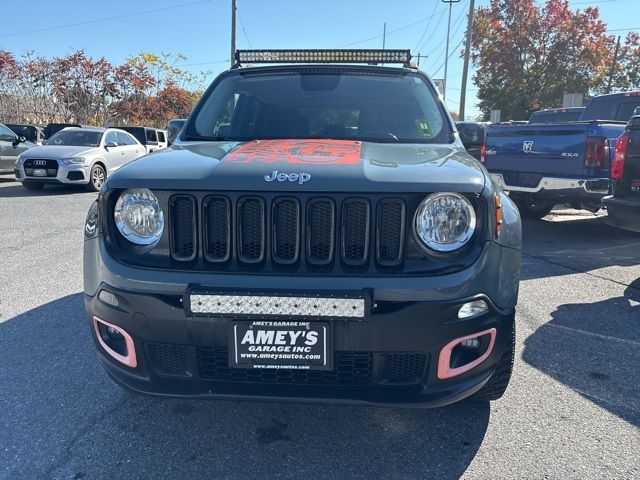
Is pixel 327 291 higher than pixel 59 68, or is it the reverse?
pixel 59 68

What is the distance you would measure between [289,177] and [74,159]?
10517 mm

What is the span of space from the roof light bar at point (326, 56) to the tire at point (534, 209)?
209 inches

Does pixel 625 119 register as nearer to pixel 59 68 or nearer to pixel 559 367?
pixel 559 367

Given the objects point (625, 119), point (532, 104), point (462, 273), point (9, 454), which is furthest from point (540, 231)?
point (532, 104)

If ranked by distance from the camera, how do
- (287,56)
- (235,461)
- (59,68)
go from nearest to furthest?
1. (235,461)
2. (287,56)
3. (59,68)

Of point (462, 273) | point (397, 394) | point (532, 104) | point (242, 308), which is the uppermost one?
point (532, 104)

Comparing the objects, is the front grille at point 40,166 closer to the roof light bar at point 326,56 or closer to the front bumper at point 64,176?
the front bumper at point 64,176

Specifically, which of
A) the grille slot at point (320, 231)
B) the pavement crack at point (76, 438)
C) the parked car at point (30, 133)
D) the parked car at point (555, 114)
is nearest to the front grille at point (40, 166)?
the parked car at point (30, 133)

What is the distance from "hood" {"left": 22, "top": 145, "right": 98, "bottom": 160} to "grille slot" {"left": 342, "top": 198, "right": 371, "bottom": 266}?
10713 millimetres

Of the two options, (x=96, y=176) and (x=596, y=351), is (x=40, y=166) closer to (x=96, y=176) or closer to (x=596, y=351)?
(x=96, y=176)

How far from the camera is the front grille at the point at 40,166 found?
10961 mm

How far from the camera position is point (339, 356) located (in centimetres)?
212

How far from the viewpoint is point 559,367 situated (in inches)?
129

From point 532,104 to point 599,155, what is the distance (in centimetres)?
2438
